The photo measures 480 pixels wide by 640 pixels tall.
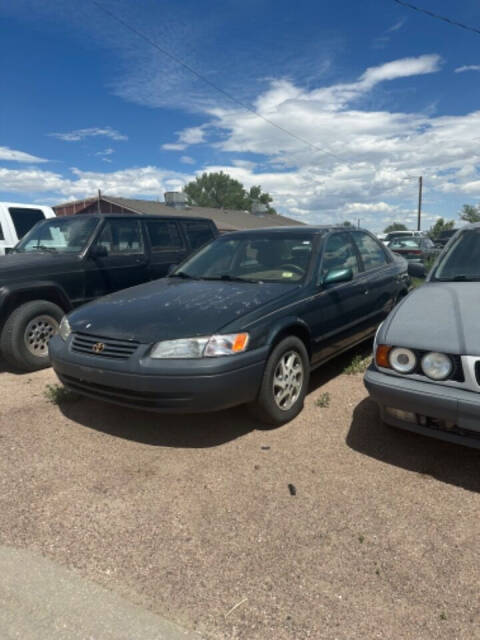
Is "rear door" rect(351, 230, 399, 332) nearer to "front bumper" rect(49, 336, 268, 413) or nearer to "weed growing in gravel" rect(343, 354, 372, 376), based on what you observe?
"weed growing in gravel" rect(343, 354, 372, 376)

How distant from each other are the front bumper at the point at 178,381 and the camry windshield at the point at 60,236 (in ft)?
9.56

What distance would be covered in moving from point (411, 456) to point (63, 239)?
16.0ft

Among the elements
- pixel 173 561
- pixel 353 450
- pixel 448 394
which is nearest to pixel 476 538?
pixel 448 394

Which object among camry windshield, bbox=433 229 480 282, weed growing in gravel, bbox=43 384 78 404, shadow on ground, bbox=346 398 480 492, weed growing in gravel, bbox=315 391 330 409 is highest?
camry windshield, bbox=433 229 480 282

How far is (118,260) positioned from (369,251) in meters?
3.18

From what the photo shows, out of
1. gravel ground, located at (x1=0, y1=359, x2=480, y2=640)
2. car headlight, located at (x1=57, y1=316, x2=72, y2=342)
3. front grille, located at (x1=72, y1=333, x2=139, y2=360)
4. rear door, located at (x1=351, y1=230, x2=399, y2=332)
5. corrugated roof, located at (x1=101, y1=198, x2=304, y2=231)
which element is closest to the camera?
gravel ground, located at (x1=0, y1=359, x2=480, y2=640)

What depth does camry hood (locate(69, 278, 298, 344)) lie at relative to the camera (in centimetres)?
312

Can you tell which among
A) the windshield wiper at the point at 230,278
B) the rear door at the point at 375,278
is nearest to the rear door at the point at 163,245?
the windshield wiper at the point at 230,278

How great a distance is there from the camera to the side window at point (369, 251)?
4953mm

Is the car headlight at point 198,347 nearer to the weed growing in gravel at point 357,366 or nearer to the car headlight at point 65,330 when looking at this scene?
the car headlight at point 65,330

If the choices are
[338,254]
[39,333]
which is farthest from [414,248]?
[39,333]

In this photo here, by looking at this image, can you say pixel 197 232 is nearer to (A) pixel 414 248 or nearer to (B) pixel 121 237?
(B) pixel 121 237

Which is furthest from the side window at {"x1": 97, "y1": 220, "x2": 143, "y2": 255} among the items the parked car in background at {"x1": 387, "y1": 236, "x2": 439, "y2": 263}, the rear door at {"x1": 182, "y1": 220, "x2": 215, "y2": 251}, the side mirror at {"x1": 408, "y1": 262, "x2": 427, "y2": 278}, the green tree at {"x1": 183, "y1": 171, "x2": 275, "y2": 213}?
the green tree at {"x1": 183, "y1": 171, "x2": 275, "y2": 213}

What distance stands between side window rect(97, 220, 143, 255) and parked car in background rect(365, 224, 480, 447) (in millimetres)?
3985
